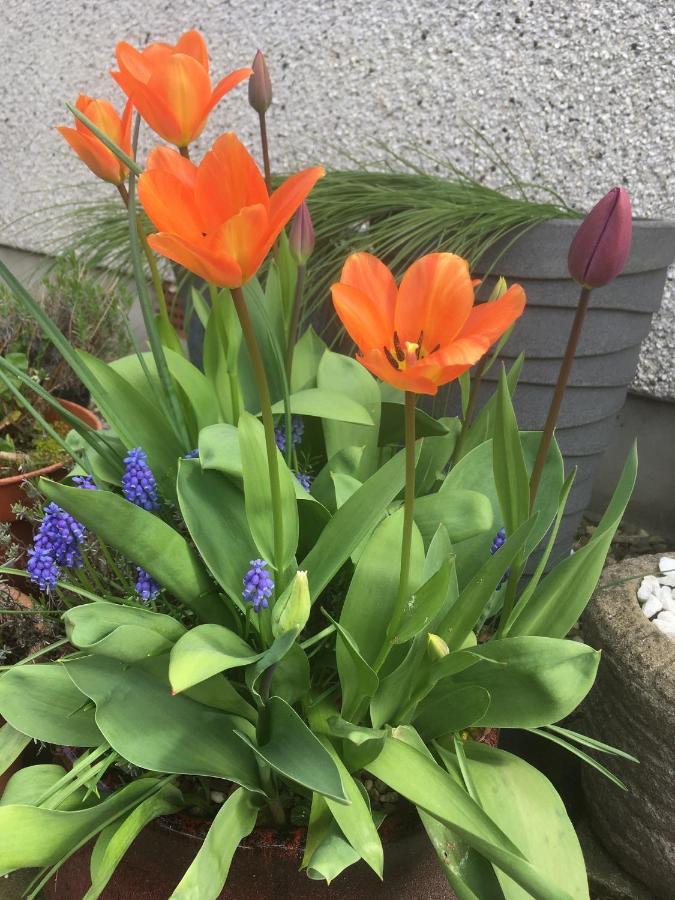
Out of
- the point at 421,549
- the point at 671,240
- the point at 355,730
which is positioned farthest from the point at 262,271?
the point at 355,730

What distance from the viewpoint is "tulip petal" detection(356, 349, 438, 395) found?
0.42 metres

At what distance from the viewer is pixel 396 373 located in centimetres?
43

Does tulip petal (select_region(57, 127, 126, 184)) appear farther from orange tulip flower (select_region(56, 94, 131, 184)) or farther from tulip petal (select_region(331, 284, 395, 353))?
tulip petal (select_region(331, 284, 395, 353))

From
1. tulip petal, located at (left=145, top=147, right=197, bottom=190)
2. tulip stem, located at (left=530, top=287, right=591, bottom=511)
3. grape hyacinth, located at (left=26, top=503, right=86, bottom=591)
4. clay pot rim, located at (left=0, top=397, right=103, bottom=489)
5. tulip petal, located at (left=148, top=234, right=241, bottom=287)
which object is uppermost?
tulip petal, located at (left=145, top=147, right=197, bottom=190)

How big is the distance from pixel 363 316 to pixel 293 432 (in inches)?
14.3

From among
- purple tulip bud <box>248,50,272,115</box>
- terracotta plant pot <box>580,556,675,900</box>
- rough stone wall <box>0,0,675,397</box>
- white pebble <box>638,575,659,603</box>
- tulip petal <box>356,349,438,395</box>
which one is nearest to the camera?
tulip petal <box>356,349,438,395</box>

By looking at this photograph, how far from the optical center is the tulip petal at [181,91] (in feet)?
1.98

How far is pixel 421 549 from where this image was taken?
66cm

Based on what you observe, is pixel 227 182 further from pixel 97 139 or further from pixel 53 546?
pixel 53 546

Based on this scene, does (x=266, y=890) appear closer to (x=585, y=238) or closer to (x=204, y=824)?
(x=204, y=824)

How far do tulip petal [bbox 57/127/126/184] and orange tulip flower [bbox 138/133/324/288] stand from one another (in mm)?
195

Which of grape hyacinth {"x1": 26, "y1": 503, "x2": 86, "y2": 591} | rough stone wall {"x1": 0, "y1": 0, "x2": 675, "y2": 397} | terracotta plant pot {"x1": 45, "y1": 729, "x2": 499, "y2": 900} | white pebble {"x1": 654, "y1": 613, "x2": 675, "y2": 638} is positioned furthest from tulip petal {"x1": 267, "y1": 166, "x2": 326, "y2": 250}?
rough stone wall {"x1": 0, "y1": 0, "x2": 675, "y2": 397}

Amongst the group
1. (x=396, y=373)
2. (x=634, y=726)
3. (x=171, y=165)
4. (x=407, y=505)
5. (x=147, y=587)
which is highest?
(x=171, y=165)

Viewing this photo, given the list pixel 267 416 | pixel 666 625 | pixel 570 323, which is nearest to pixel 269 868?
pixel 267 416
